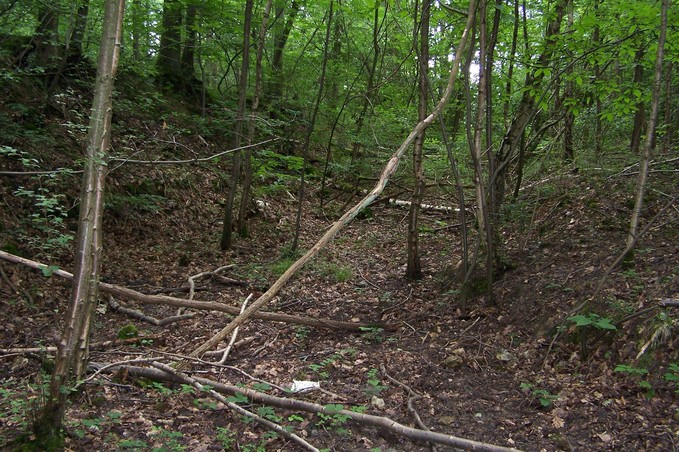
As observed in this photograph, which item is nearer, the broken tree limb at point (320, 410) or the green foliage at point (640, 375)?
the broken tree limb at point (320, 410)

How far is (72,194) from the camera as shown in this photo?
8352mm

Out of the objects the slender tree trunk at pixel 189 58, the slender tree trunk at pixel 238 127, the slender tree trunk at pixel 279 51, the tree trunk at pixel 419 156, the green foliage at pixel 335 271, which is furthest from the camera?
the slender tree trunk at pixel 279 51

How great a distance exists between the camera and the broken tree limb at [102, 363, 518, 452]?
3.51 m

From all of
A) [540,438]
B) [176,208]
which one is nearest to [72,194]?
[176,208]

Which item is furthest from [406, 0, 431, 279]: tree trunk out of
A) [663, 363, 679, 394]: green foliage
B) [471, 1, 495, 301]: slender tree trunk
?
[663, 363, 679, 394]: green foliage

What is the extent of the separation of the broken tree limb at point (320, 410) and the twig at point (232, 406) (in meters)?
0.03

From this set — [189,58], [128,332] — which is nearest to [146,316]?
[128,332]

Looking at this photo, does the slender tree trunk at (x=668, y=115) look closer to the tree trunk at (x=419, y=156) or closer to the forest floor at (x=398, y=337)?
the forest floor at (x=398, y=337)

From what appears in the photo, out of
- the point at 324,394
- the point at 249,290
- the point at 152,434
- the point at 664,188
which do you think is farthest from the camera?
the point at 249,290

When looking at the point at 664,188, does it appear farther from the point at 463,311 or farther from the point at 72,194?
the point at 72,194

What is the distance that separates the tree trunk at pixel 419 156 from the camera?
7.03m

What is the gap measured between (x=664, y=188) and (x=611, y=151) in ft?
6.74

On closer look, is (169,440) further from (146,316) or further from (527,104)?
(527,104)

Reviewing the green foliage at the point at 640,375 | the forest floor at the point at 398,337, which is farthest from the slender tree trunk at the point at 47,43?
the green foliage at the point at 640,375
